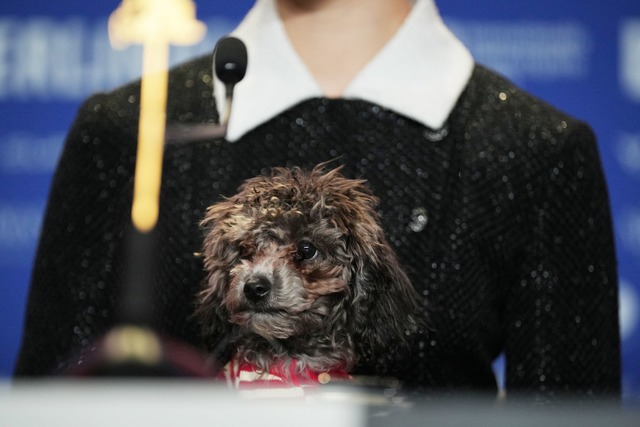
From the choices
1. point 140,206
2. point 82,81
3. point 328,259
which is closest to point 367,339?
point 328,259

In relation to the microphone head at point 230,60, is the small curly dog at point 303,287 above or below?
below

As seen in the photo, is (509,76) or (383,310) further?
(509,76)

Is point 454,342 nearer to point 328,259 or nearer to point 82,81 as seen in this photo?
point 328,259

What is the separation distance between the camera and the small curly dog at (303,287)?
603 mm

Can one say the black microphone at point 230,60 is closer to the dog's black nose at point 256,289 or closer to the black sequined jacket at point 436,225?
the black sequined jacket at point 436,225

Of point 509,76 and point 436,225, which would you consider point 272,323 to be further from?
point 509,76

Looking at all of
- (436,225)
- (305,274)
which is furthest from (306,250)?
(436,225)

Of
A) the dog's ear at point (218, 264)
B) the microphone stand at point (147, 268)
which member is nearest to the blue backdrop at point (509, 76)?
the microphone stand at point (147, 268)

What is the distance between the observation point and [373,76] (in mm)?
715

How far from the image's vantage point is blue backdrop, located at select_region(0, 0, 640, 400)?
785 millimetres

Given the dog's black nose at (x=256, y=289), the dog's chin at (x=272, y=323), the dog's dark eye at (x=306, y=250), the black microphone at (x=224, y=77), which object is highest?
the black microphone at (x=224, y=77)

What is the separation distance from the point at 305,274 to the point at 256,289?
0.10ft

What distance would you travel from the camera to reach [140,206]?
2.29 ft

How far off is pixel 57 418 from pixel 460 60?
1.53ft
